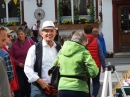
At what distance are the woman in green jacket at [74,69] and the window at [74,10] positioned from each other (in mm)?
15440

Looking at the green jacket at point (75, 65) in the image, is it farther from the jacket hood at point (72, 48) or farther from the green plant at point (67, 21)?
the green plant at point (67, 21)

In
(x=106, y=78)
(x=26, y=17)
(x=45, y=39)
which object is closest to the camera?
(x=106, y=78)

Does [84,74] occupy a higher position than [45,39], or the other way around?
[45,39]

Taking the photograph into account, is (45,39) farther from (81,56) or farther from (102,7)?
(102,7)

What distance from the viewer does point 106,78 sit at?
17.3ft

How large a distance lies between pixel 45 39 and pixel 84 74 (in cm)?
83

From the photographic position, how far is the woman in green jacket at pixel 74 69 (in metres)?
5.53

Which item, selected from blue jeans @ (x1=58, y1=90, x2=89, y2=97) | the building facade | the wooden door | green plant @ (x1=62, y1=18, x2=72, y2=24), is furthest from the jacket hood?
green plant @ (x1=62, y1=18, x2=72, y2=24)

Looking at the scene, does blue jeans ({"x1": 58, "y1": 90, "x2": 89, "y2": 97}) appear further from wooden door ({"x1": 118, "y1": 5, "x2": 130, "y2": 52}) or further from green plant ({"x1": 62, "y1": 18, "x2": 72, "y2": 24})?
green plant ({"x1": 62, "y1": 18, "x2": 72, "y2": 24})

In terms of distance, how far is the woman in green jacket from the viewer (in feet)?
18.1

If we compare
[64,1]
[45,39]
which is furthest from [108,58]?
[45,39]

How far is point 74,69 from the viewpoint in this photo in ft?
18.2

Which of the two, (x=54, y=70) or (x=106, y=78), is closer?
(x=106, y=78)

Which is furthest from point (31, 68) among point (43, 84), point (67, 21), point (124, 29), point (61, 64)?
point (67, 21)
